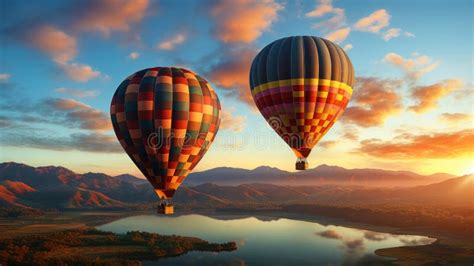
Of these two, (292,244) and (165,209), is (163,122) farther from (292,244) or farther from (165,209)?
(292,244)

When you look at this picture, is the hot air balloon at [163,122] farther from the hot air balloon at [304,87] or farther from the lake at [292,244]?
the lake at [292,244]

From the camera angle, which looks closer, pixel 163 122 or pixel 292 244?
pixel 163 122

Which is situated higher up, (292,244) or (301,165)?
(301,165)

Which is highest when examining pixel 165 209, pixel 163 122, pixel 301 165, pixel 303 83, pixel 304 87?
pixel 303 83

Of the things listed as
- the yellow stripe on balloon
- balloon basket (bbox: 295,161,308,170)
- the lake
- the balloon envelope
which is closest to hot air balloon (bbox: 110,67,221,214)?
the balloon envelope

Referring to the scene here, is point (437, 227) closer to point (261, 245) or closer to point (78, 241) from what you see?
point (261, 245)

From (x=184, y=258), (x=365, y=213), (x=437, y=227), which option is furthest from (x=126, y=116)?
(x=365, y=213)

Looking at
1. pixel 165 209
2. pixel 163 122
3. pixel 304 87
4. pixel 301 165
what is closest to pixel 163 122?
pixel 163 122

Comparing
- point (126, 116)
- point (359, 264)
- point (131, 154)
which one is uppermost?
point (126, 116)
